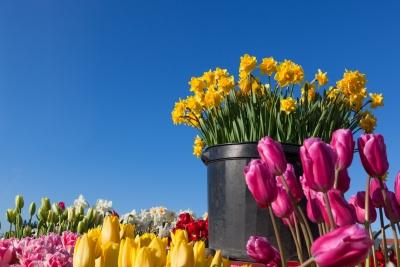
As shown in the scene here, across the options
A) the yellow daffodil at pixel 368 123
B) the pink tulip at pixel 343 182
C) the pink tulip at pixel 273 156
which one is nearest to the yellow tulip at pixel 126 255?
the pink tulip at pixel 273 156

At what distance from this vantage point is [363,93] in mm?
4402

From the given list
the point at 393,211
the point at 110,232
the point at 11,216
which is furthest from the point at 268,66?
the point at 110,232

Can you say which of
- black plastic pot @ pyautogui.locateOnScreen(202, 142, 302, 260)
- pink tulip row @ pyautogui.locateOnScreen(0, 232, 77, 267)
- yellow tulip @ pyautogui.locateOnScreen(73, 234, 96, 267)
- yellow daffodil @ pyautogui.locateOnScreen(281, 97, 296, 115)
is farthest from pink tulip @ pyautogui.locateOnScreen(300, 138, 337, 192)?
yellow daffodil @ pyautogui.locateOnScreen(281, 97, 296, 115)

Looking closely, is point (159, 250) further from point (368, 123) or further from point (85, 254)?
point (368, 123)

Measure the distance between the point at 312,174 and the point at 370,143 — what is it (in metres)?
0.23

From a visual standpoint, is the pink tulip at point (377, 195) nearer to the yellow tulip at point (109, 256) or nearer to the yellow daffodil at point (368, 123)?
the yellow tulip at point (109, 256)

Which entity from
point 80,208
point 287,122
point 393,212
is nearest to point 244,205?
point 287,122

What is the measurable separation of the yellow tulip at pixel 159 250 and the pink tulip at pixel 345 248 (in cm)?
29

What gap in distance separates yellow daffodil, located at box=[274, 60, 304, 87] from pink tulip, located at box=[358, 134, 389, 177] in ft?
8.83

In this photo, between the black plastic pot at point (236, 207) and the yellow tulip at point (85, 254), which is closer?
the yellow tulip at point (85, 254)

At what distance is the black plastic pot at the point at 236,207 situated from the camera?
3664 millimetres

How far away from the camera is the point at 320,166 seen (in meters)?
1.21

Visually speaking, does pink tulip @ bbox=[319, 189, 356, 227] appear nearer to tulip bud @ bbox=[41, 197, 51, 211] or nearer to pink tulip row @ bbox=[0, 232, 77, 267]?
pink tulip row @ bbox=[0, 232, 77, 267]

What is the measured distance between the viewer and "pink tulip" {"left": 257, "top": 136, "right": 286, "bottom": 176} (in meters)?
1.40
